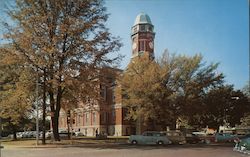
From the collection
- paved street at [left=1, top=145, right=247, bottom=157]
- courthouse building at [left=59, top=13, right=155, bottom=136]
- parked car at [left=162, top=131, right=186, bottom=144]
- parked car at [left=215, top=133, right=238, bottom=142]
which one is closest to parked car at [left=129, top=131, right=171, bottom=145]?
parked car at [left=162, top=131, right=186, bottom=144]

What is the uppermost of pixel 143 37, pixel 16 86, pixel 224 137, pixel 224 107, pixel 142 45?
pixel 143 37

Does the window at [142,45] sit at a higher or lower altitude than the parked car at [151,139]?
higher

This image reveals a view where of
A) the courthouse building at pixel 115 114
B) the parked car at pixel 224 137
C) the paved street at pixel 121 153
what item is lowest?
the parked car at pixel 224 137

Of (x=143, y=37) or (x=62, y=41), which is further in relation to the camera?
(x=143, y=37)

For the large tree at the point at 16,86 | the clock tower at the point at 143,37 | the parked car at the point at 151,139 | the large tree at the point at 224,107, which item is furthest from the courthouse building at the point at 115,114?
the large tree at the point at 16,86

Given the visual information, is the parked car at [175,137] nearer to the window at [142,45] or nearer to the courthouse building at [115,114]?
the courthouse building at [115,114]

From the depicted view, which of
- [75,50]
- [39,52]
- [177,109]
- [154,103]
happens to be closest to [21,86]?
[39,52]

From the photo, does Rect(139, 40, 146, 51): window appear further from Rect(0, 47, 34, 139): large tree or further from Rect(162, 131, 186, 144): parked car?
Rect(0, 47, 34, 139): large tree

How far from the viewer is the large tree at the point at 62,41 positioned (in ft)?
123

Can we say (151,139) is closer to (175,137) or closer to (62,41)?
(175,137)

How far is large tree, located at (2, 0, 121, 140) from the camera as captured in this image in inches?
1481

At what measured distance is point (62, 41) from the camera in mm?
39000

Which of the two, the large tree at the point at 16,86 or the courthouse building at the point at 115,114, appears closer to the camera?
the large tree at the point at 16,86

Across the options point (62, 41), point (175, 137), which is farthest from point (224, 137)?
point (62, 41)
